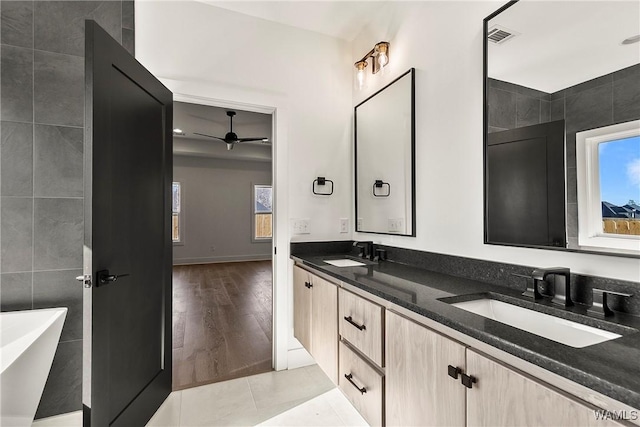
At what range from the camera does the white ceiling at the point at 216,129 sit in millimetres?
4892

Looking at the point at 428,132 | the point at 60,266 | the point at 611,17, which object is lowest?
the point at 60,266

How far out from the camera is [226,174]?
7797 millimetres

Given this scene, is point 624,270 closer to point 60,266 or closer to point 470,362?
point 470,362

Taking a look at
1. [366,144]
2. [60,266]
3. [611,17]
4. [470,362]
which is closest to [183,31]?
[366,144]

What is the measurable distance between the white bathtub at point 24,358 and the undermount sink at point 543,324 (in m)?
1.93

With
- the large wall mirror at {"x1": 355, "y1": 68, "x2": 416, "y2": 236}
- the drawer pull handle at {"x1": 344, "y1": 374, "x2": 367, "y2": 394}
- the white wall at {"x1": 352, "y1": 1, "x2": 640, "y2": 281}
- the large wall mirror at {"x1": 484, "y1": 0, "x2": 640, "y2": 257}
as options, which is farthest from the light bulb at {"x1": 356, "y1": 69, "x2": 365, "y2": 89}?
the drawer pull handle at {"x1": 344, "y1": 374, "x2": 367, "y2": 394}

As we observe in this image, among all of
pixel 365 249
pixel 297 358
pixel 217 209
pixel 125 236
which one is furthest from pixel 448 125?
pixel 217 209

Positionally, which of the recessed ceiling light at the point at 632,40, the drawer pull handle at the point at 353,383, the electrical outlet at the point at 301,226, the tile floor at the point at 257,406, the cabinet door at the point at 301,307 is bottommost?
the tile floor at the point at 257,406

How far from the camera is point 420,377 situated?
1.11 m

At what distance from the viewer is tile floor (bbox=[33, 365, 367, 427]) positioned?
1.83 meters

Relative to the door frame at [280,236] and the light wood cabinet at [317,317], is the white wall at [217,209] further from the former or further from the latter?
the light wood cabinet at [317,317]

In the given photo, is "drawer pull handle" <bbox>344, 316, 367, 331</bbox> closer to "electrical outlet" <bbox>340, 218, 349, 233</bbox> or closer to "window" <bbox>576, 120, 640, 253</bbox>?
"window" <bbox>576, 120, 640, 253</bbox>

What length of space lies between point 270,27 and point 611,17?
219 cm

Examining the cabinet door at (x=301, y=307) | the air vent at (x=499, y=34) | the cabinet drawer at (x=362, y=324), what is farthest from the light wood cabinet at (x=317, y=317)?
the air vent at (x=499, y=34)
